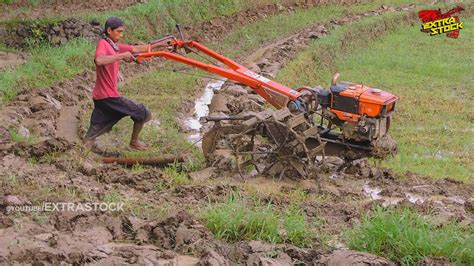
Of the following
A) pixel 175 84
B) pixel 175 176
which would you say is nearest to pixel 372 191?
pixel 175 176

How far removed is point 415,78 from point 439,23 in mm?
6056

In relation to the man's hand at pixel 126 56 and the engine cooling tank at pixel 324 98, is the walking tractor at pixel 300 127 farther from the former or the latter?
the man's hand at pixel 126 56

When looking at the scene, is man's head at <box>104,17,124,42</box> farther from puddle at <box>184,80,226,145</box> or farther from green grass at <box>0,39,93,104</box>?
green grass at <box>0,39,93,104</box>

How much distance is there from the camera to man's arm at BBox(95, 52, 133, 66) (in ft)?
25.7

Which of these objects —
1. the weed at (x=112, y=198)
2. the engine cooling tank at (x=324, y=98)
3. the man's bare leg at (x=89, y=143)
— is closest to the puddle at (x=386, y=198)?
the engine cooling tank at (x=324, y=98)

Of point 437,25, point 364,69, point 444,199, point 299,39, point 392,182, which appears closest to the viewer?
point 444,199

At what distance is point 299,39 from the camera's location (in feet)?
53.2

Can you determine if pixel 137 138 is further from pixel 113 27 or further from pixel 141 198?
pixel 141 198

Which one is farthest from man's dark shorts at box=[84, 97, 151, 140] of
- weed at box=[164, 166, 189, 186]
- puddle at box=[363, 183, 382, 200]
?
puddle at box=[363, 183, 382, 200]

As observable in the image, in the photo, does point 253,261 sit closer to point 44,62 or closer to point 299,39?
point 44,62

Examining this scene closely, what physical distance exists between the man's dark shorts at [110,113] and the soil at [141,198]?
0.33 metres

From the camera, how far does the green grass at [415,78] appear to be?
9359mm

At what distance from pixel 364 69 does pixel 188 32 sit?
4063mm

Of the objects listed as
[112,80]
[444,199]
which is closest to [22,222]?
[112,80]
